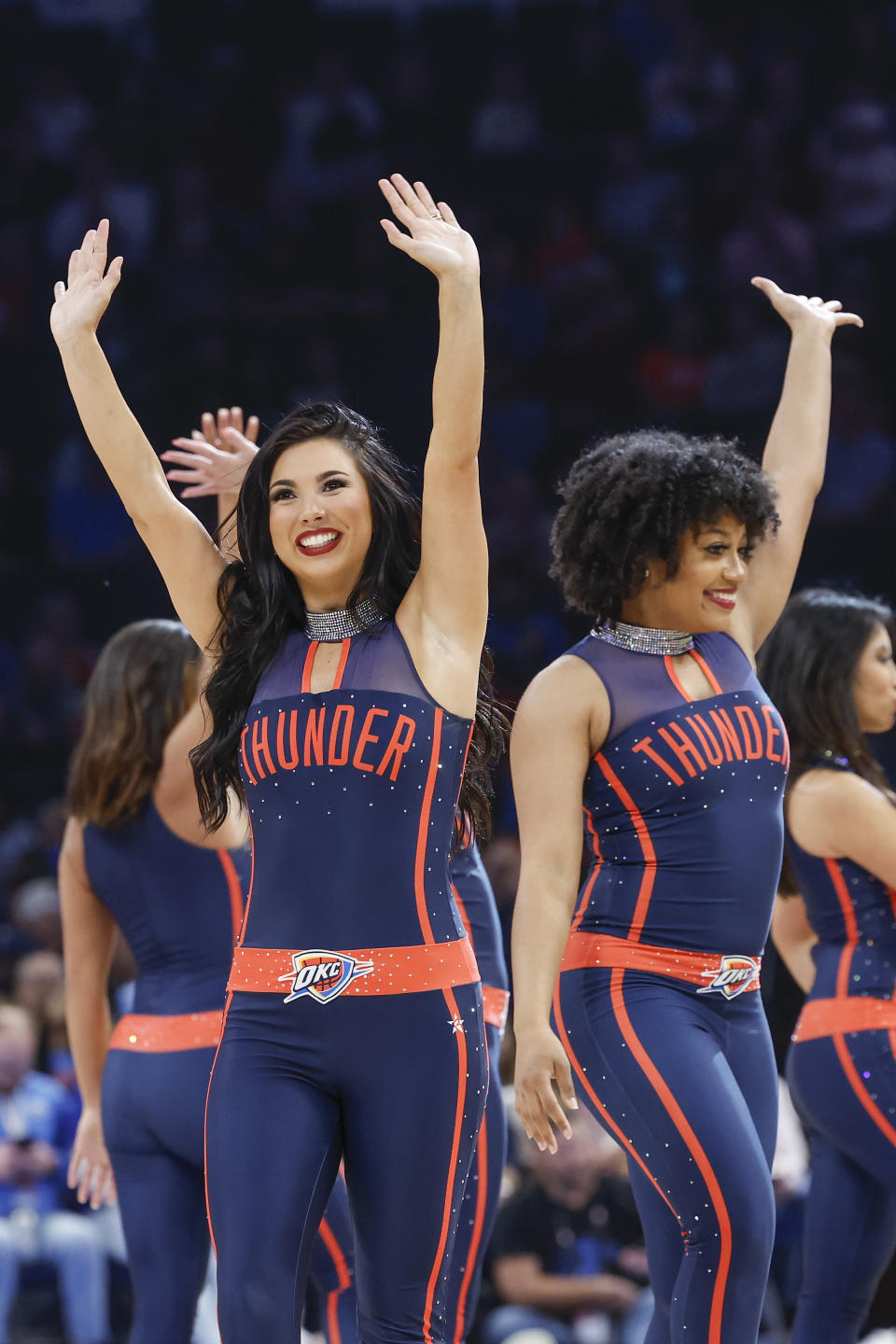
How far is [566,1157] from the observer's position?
4.99 metres

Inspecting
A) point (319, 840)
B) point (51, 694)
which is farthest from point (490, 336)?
point (319, 840)

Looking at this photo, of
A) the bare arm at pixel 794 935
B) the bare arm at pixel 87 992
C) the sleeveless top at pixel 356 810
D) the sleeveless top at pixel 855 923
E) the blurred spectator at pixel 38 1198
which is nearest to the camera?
the sleeveless top at pixel 356 810

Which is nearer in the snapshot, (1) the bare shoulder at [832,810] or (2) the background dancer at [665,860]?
(2) the background dancer at [665,860]

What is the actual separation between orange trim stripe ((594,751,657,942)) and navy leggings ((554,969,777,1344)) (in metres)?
0.09

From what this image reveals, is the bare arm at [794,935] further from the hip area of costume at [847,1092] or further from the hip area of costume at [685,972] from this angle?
the hip area of costume at [685,972]

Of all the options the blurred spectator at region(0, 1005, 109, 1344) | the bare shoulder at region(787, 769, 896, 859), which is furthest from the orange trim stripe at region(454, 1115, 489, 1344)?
the blurred spectator at region(0, 1005, 109, 1344)

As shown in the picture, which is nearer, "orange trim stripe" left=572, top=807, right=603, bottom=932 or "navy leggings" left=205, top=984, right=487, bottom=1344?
"navy leggings" left=205, top=984, right=487, bottom=1344

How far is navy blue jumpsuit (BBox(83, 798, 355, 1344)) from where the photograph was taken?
317cm

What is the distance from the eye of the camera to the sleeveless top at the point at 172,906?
3346mm

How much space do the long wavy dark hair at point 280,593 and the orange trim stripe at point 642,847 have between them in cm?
20

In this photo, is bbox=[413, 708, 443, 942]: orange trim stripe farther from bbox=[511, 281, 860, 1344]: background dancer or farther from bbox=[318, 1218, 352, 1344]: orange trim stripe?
bbox=[318, 1218, 352, 1344]: orange trim stripe

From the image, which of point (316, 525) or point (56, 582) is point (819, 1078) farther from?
point (56, 582)

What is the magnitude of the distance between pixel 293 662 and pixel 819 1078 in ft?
5.04

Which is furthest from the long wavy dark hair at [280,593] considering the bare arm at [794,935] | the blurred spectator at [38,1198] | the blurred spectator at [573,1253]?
the blurred spectator at [38,1198]
